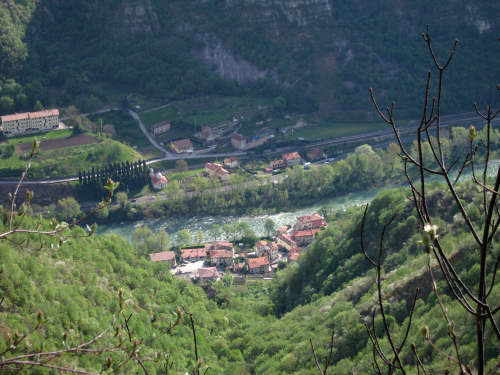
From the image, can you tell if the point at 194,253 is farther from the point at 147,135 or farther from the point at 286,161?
the point at 147,135

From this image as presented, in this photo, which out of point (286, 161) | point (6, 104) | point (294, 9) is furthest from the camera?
point (294, 9)

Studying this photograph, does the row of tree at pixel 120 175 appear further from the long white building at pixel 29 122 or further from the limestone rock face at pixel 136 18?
the limestone rock face at pixel 136 18

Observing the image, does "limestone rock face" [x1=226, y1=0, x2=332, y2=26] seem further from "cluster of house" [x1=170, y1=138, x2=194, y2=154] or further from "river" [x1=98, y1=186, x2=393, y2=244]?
"river" [x1=98, y1=186, x2=393, y2=244]

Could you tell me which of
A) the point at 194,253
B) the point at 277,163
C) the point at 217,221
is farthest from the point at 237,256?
the point at 277,163

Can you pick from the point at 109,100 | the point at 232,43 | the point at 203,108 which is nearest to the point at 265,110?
the point at 203,108

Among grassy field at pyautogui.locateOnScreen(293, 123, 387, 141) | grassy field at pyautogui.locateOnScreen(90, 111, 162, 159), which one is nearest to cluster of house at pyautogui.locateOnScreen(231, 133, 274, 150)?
grassy field at pyautogui.locateOnScreen(293, 123, 387, 141)

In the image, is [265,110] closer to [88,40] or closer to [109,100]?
[109,100]
